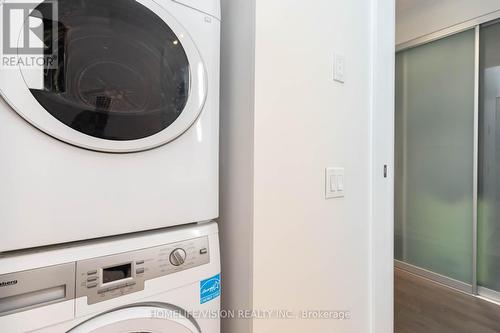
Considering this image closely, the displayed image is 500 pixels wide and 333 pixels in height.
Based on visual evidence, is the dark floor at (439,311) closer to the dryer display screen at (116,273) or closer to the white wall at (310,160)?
the white wall at (310,160)

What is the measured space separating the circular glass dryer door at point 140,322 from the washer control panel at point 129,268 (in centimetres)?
4

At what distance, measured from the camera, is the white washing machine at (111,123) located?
21.0 inches

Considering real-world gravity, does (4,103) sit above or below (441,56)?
below

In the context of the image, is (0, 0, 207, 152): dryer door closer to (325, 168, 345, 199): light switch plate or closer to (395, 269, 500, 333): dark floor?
(325, 168, 345, 199): light switch plate

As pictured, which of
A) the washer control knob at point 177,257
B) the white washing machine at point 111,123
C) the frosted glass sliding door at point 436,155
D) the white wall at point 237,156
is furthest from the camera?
the frosted glass sliding door at point 436,155

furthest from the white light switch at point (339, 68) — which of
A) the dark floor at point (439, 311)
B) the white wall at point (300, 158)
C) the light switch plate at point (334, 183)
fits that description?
the dark floor at point (439, 311)

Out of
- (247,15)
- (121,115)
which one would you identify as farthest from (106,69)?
(247,15)

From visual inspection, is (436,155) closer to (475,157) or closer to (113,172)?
(475,157)

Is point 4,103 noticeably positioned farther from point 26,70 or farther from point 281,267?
point 281,267

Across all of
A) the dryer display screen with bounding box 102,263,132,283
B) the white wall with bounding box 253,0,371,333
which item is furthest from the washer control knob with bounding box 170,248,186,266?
the white wall with bounding box 253,0,371,333

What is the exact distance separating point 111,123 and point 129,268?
343 millimetres

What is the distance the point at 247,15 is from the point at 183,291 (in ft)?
2.72

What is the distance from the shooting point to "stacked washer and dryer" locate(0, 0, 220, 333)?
53 cm

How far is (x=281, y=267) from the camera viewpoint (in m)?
0.89
